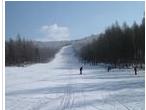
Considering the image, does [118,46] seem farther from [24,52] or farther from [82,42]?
[24,52]

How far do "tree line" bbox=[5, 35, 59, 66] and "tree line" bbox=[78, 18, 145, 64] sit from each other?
385 millimetres

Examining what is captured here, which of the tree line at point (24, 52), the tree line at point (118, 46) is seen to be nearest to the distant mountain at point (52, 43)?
the tree line at point (24, 52)

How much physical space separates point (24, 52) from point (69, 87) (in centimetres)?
63

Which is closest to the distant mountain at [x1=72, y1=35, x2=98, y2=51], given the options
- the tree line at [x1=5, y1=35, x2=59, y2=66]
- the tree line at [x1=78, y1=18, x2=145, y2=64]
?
the tree line at [x1=78, y1=18, x2=145, y2=64]

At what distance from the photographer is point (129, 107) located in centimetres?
537

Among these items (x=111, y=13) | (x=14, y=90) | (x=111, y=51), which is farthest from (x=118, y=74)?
(x=14, y=90)

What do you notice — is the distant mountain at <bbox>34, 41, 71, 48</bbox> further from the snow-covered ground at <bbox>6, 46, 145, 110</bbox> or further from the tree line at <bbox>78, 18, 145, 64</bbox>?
the tree line at <bbox>78, 18, 145, 64</bbox>

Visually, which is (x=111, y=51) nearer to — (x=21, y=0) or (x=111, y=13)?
(x=111, y=13)

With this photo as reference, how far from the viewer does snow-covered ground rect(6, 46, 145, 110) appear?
5.45 meters

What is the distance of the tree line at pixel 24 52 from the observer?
5471mm

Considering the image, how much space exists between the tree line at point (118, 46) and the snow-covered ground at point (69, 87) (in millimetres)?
126

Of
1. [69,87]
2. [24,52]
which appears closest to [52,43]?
[24,52]

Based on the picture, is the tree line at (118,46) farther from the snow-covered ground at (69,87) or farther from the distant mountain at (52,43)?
the distant mountain at (52,43)

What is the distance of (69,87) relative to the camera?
5.64 metres
